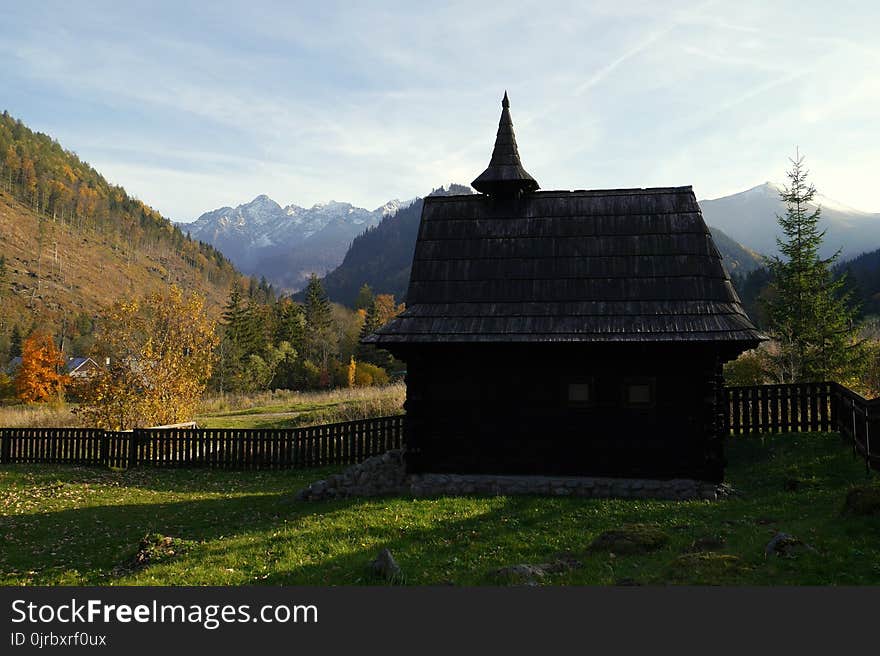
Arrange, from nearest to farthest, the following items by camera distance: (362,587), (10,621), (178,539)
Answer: (10,621) < (362,587) < (178,539)

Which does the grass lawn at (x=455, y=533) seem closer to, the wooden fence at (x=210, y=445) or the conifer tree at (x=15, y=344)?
the wooden fence at (x=210, y=445)

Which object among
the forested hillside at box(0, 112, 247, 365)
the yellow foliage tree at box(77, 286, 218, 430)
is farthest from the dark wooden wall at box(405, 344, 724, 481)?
the forested hillside at box(0, 112, 247, 365)

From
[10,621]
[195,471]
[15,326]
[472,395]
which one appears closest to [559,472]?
[472,395]

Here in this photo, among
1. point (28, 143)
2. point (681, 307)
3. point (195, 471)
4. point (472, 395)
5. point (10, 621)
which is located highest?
point (28, 143)

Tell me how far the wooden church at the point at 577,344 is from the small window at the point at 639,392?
0.11ft

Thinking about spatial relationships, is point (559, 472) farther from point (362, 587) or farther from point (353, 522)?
point (362, 587)

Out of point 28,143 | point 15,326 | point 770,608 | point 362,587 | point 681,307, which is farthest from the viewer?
point 28,143

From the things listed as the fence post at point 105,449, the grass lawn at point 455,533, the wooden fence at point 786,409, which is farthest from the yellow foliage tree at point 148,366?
the wooden fence at point 786,409

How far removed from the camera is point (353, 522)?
11.7 meters

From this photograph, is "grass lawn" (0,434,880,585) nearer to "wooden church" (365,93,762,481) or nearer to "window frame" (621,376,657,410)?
"wooden church" (365,93,762,481)

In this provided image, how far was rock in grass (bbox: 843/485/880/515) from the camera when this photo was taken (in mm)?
8922

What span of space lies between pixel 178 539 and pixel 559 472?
27.7ft

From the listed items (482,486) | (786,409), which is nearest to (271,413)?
(482,486)

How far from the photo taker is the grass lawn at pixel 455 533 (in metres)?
7.98
